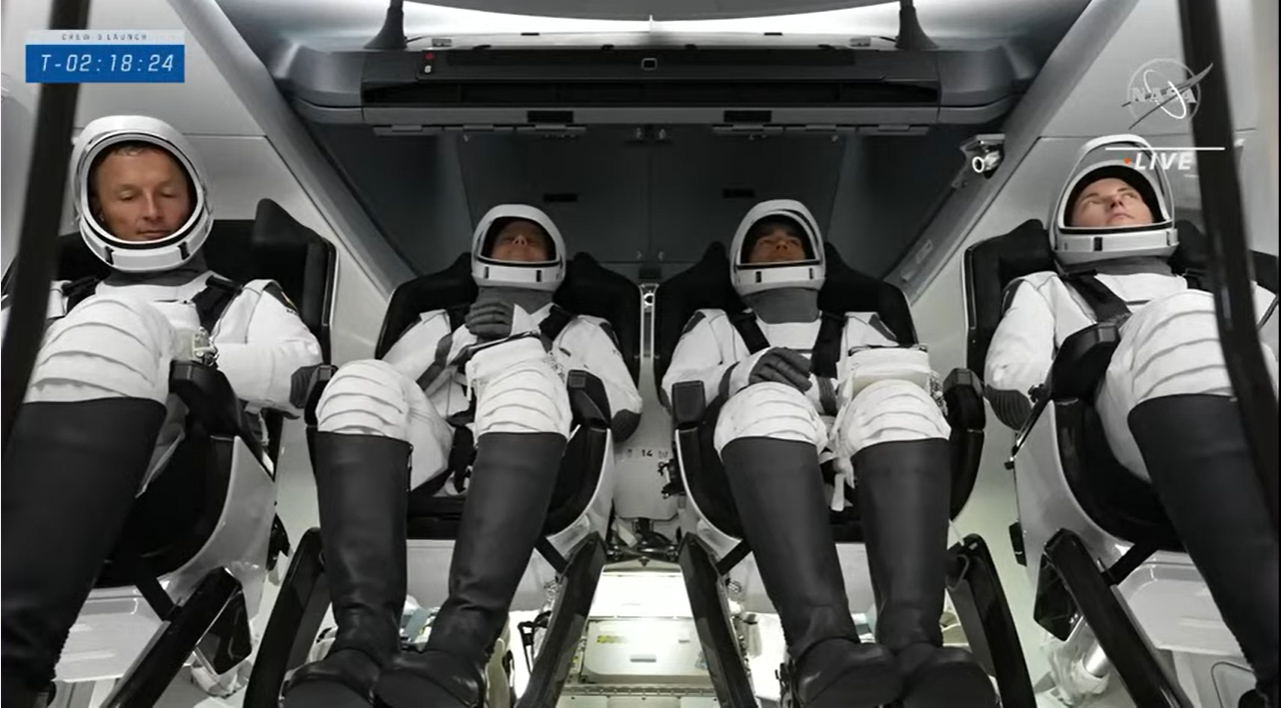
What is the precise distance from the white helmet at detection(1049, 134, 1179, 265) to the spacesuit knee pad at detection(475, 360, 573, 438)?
1011 mm

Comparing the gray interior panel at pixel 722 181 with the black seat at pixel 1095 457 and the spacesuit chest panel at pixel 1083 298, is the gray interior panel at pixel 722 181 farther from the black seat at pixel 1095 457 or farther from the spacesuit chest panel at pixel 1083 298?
the black seat at pixel 1095 457

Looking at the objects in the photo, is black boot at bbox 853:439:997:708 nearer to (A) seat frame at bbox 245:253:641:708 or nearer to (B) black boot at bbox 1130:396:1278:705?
(B) black boot at bbox 1130:396:1278:705

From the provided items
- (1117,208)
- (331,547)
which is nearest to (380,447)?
(331,547)

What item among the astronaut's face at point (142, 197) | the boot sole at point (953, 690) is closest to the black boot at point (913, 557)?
the boot sole at point (953, 690)

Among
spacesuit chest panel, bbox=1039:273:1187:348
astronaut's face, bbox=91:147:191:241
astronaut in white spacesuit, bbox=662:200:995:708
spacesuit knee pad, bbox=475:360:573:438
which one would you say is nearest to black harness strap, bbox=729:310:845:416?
astronaut in white spacesuit, bbox=662:200:995:708

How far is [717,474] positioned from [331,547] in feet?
2.33

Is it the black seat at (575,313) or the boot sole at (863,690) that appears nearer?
the boot sole at (863,690)

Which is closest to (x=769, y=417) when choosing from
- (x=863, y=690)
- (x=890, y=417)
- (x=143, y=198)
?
(x=890, y=417)

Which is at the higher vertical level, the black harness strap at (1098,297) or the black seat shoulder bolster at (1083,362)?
the black harness strap at (1098,297)

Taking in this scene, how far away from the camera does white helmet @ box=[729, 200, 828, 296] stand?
2225mm

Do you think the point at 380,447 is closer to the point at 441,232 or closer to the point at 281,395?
the point at 281,395

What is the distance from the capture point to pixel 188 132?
6.30 ft

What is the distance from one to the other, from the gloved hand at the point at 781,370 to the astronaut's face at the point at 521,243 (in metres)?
0.63

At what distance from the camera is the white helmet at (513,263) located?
7.25ft
